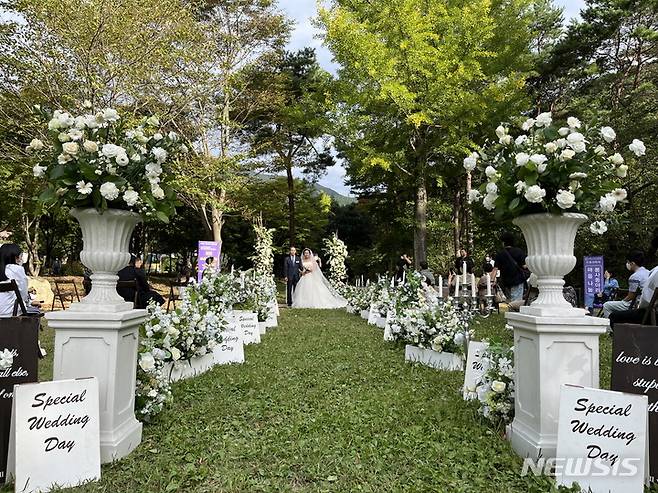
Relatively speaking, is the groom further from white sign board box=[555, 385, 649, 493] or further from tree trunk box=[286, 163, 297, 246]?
white sign board box=[555, 385, 649, 493]

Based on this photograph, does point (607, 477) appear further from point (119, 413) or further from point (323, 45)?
point (323, 45)

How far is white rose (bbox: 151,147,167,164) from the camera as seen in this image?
10.1 ft

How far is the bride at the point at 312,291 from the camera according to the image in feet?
49.1

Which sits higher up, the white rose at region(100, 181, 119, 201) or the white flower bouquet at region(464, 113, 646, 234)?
the white flower bouquet at region(464, 113, 646, 234)

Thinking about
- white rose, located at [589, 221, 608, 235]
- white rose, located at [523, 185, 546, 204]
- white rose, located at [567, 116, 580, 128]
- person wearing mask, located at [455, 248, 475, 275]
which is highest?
white rose, located at [567, 116, 580, 128]

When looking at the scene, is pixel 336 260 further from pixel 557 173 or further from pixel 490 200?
pixel 557 173

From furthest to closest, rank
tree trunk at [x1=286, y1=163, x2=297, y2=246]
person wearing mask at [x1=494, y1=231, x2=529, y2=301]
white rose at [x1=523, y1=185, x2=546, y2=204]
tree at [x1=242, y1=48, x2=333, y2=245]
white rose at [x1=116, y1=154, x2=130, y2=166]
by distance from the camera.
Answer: tree trunk at [x1=286, y1=163, x2=297, y2=246] < tree at [x1=242, y1=48, x2=333, y2=245] < person wearing mask at [x1=494, y1=231, x2=529, y2=301] < white rose at [x1=116, y1=154, x2=130, y2=166] < white rose at [x1=523, y1=185, x2=546, y2=204]

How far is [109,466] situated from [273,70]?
814 inches

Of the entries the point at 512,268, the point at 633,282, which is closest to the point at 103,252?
the point at 633,282

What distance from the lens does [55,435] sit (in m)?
2.57

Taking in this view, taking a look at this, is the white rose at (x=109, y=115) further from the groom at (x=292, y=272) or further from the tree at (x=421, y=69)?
the groom at (x=292, y=272)

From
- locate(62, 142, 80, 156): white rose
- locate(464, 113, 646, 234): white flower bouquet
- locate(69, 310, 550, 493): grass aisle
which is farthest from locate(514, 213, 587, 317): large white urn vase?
locate(62, 142, 80, 156): white rose

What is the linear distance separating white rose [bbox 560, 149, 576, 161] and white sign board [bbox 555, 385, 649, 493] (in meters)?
1.28

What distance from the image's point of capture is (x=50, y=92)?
10750 mm
